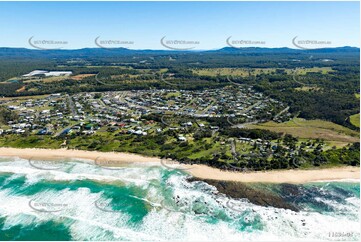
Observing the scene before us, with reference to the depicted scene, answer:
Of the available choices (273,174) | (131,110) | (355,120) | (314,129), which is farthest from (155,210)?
(355,120)

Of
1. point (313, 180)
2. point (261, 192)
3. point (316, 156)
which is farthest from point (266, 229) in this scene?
point (316, 156)

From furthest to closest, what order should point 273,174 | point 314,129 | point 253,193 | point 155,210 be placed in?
point 314,129
point 273,174
point 253,193
point 155,210

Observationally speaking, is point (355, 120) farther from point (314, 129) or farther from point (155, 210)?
point (155, 210)

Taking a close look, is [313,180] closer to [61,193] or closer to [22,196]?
[61,193]

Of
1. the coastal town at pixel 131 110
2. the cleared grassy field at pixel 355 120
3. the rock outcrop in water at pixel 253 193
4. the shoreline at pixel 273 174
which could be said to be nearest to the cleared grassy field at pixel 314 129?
the cleared grassy field at pixel 355 120

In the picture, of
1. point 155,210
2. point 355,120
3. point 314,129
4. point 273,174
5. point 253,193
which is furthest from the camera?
point 355,120

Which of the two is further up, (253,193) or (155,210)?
(253,193)

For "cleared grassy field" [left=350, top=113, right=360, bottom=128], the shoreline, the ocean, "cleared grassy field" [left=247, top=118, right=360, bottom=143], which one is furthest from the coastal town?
the ocean
